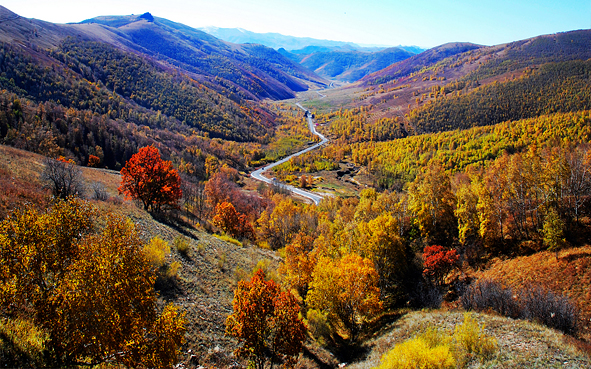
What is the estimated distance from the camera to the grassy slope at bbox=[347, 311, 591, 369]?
735 inches

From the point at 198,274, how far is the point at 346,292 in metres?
16.1

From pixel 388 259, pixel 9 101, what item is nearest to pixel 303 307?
pixel 388 259

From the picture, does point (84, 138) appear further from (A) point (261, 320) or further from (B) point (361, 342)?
(B) point (361, 342)

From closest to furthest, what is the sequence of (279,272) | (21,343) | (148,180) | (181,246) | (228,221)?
(21,343), (181,246), (279,272), (148,180), (228,221)

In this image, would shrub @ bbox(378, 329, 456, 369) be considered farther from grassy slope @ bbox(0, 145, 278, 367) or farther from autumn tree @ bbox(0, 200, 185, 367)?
autumn tree @ bbox(0, 200, 185, 367)

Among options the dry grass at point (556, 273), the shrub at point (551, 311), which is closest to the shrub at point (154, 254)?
the shrub at point (551, 311)

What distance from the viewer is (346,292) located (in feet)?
102

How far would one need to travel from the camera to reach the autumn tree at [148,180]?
139 feet

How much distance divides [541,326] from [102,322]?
31.0m

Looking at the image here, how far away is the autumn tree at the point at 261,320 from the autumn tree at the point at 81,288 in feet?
20.3

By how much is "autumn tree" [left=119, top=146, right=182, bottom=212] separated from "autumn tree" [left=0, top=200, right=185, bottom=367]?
32.0m

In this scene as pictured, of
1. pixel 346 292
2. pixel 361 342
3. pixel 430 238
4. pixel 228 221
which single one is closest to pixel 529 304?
pixel 361 342

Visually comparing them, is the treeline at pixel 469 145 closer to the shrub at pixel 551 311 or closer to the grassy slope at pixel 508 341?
the shrub at pixel 551 311

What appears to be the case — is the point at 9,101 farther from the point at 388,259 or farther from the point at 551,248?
the point at 551,248
